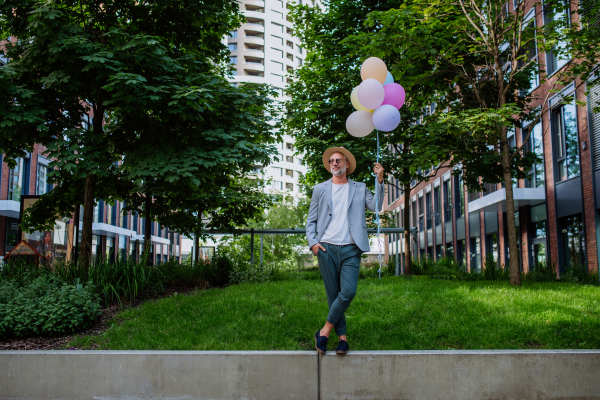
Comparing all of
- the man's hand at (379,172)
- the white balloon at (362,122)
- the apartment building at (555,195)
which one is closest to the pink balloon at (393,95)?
the white balloon at (362,122)

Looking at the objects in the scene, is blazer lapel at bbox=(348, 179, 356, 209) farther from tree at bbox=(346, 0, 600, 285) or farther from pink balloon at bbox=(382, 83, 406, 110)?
tree at bbox=(346, 0, 600, 285)

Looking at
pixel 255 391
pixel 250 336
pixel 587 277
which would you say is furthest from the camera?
pixel 587 277

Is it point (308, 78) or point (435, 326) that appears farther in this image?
point (308, 78)

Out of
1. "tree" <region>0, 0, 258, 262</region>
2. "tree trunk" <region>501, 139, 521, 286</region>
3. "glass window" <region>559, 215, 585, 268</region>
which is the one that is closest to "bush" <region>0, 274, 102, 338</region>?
"tree" <region>0, 0, 258, 262</region>

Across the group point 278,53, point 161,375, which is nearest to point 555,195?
point 161,375

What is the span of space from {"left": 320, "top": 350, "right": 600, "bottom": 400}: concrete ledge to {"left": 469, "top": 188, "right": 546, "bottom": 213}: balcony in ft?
49.4

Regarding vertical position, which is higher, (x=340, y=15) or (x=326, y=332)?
(x=340, y=15)

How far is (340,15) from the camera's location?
51.6 ft

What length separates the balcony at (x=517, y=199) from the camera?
62.6ft

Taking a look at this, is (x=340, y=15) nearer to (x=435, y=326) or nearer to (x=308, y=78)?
(x=308, y=78)

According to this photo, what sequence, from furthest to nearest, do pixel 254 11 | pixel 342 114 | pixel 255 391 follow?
pixel 254 11 < pixel 342 114 < pixel 255 391

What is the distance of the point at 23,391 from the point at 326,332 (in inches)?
119

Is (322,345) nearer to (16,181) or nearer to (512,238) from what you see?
(512,238)

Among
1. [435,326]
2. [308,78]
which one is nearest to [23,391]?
[435,326]
